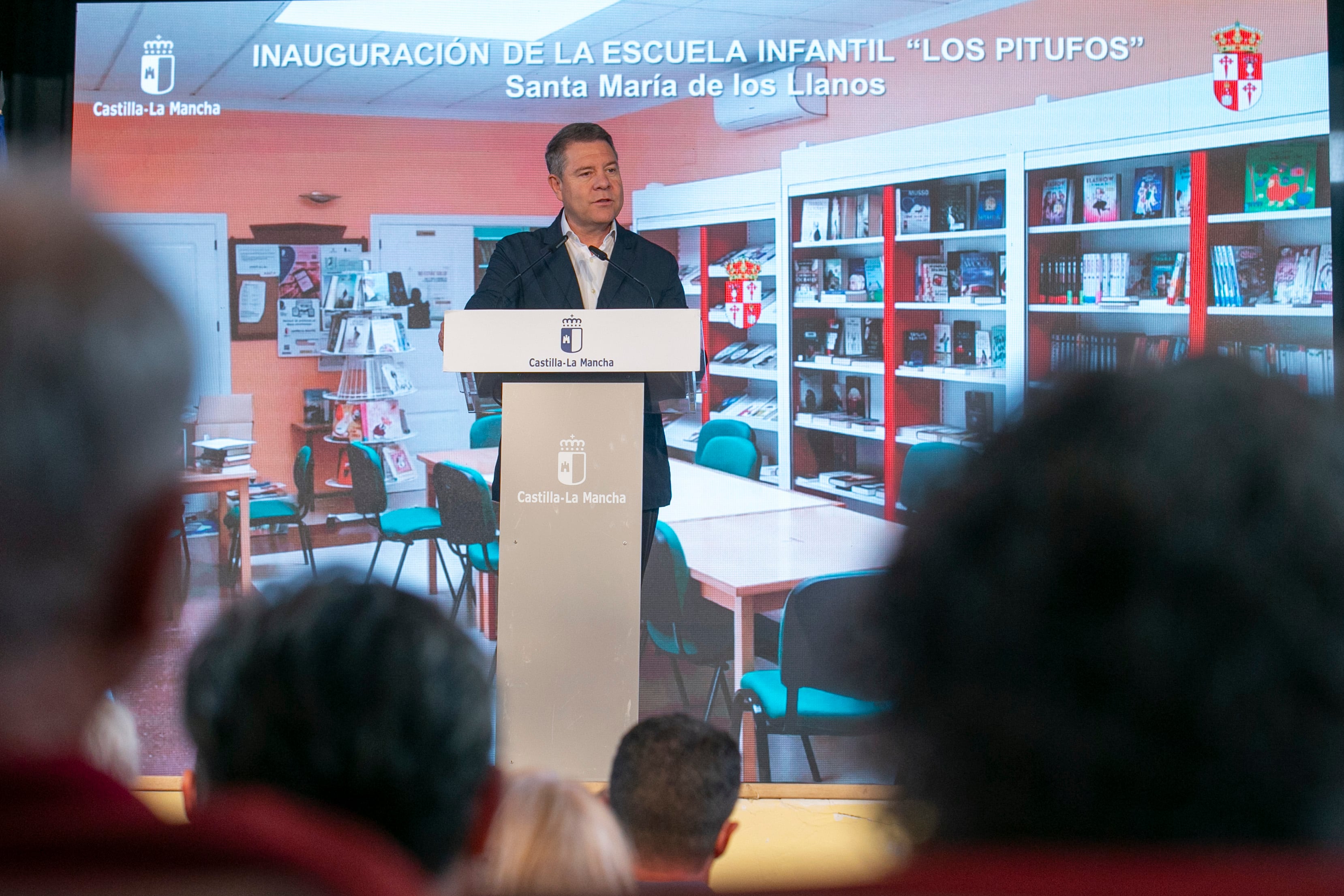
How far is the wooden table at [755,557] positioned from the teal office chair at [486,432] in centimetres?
91

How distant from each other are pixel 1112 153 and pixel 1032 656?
4087mm

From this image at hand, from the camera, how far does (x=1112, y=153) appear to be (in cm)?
408

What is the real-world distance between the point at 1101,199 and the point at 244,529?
11.4 feet

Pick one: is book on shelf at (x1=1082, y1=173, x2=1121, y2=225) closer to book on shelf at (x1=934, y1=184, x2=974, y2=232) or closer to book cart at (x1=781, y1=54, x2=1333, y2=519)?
book cart at (x1=781, y1=54, x2=1333, y2=519)

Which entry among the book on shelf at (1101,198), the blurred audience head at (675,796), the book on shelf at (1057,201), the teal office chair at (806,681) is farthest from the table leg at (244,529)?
the book on shelf at (1101,198)

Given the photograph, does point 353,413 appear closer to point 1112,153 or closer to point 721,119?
point 721,119

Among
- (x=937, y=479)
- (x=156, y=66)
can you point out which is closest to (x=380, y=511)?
(x=156, y=66)

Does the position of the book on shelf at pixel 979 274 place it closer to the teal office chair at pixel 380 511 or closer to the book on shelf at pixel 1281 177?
the book on shelf at pixel 1281 177

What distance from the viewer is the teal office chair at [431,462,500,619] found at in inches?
142

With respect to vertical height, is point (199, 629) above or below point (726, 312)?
below

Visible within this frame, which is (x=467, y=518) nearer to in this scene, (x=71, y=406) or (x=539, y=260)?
(x=539, y=260)

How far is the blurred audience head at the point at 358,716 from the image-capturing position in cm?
55

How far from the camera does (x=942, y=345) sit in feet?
16.0

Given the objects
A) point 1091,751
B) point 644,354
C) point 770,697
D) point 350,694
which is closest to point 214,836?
point 350,694
